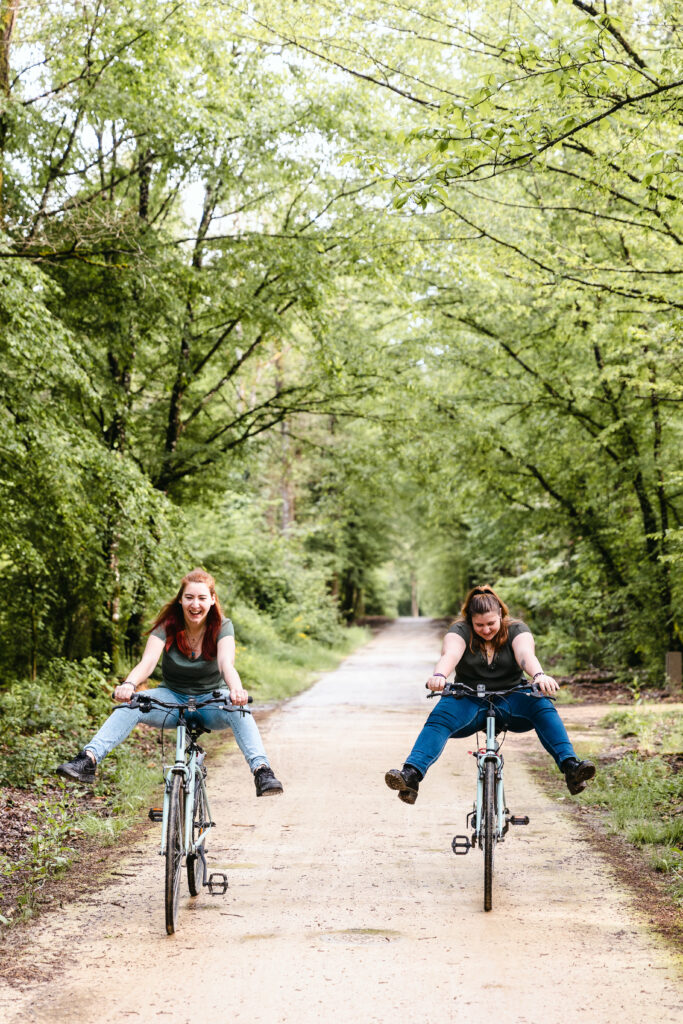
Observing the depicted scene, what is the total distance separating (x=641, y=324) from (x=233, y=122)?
5.75 m

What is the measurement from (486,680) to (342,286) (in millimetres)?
10786

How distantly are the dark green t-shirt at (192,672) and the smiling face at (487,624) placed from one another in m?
1.53

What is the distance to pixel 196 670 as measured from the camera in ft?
19.1

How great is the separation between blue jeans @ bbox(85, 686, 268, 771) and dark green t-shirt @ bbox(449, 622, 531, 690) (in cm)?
137

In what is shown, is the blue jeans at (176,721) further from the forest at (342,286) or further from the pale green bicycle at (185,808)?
the forest at (342,286)

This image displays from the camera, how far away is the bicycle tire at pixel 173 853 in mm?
5000

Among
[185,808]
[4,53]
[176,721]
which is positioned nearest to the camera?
[185,808]

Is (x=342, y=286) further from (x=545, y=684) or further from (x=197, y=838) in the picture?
(x=197, y=838)

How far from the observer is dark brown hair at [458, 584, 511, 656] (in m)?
5.99

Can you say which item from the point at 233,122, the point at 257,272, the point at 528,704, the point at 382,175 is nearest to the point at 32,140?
the point at 233,122

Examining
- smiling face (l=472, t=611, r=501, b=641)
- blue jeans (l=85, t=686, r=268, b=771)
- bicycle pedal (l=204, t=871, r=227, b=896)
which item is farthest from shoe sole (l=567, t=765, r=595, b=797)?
bicycle pedal (l=204, t=871, r=227, b=896)

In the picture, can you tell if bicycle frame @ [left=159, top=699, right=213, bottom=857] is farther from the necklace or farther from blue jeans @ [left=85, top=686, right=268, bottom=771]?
the necklace

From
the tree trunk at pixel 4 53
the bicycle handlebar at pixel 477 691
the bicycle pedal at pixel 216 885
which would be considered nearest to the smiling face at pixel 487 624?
the bicycle handlebar at pixel 477 691

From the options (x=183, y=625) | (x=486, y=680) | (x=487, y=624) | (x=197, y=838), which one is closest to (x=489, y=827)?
(x=486, y=680)
